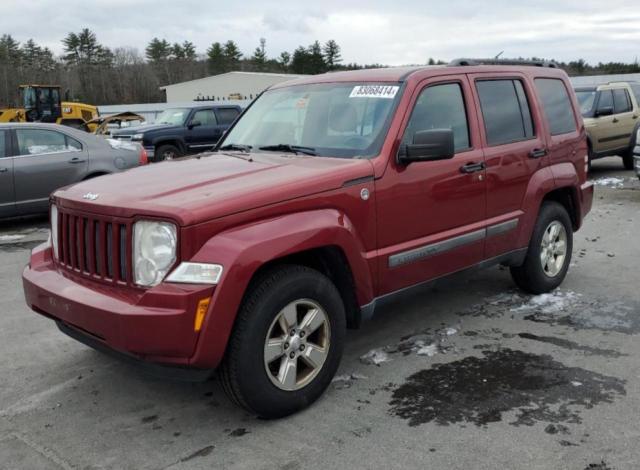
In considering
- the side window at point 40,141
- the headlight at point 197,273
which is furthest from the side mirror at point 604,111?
the headlight at point 197,273

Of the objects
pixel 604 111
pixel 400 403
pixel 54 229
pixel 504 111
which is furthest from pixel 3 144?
pixel 604 111

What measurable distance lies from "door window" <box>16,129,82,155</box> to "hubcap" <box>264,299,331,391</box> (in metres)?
7.35

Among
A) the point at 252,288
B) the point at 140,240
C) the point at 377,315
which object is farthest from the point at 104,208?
the point at 377,315

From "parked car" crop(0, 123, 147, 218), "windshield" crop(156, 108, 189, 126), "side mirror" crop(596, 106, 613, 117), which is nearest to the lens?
"parked car" crop(0, 123, 147, 218)

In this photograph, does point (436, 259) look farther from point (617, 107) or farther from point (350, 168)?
point (617, 107)

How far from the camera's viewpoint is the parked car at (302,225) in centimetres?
316

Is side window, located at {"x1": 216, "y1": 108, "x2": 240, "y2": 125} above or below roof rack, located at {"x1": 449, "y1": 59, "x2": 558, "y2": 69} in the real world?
below

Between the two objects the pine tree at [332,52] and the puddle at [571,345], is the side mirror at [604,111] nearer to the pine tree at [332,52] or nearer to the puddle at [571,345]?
the puddle at [571,345]

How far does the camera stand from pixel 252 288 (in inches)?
131

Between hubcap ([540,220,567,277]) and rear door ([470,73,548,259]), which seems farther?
hubcap ([540,220,567,277])

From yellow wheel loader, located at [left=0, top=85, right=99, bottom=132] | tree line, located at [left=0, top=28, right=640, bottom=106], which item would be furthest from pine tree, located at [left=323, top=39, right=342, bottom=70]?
yellow wheel loader, located at [left=0, top=85, right=99, bottom=132]

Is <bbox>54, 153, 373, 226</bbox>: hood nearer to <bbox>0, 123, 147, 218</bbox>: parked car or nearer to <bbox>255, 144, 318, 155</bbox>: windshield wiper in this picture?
<bbox>255, 144, 318, 155</bbox>: windshield wiper

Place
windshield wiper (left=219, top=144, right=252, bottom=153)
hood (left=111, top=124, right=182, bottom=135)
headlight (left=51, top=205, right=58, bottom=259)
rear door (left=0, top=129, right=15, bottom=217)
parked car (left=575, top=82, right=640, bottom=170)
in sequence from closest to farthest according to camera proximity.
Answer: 1. headlight (left=51, top=205, right=58, bottom=259)
2. windshield wiper (left=219, top=144, right=252, bottom=153)
3. rear door (left=0, top=129, right=15, bottom=217)
4. parked car (left=575, top=82, right=640, bottom=170)
5. hood (left=111, top=124, right=182, bottom=135)

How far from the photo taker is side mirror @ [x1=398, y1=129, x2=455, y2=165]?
392 centimetres
